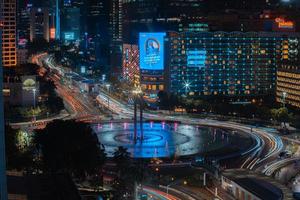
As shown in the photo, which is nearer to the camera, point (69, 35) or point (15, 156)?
point (15, 156)

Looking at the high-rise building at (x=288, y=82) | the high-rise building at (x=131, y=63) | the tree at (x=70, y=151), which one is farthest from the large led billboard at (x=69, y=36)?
the tree at (x=70, y=151)

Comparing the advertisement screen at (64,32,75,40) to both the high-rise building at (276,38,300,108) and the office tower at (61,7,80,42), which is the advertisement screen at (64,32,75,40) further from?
the high-rise building at (276,38,300,108)

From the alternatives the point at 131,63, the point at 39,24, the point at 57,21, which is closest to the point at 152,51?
the point at 131,63

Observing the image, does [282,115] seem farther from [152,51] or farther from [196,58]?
[152,51]

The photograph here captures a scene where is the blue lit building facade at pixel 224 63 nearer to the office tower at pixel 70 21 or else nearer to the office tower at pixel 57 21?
the office tower at pixel 57 21

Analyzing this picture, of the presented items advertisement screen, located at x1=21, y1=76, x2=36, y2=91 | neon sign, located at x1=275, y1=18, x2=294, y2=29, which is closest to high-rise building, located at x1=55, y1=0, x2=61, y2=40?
neon sign, located at x1=275, y1=18, x2=294, y2=29
